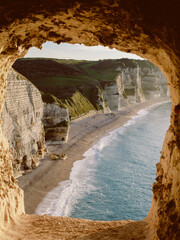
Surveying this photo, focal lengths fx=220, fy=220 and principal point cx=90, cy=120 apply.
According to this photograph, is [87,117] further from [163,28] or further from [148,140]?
[163,28]

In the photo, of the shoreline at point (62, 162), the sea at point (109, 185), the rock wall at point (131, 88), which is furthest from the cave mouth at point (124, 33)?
the rock wall at point (131, 88)

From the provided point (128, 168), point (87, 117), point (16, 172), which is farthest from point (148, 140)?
point (16, 172)

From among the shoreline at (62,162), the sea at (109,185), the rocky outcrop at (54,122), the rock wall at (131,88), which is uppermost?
the rock wall at (131,88)

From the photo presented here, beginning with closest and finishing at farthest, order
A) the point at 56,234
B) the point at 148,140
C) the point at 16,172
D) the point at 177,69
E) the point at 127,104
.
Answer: the point at 177,69 → the point at 56,234 → the point at 16,172 → the point at 148,140 → the point at 127,104

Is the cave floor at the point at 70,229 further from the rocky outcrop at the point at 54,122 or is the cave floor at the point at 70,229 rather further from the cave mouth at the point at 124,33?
the rocky outcrop at the point at 54,122

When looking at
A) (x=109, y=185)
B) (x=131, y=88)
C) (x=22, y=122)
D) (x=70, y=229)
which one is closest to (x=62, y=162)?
(x=109, y=185)
